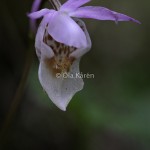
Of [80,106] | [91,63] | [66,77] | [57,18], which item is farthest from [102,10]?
[91,63]

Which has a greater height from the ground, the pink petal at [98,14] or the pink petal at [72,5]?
the pink petal at [72,5]

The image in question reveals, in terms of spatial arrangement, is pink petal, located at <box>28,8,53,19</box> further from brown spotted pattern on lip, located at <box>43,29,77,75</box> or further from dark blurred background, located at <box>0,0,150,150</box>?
dark blurred background, located at <box>0,0,150,150</box>

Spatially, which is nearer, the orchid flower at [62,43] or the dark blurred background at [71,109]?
the orchid flower at [62,43]

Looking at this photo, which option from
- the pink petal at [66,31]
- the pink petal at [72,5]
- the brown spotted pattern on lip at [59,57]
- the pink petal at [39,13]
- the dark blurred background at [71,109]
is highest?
the pink petal at [39,13]

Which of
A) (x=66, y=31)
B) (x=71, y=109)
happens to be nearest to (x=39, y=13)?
(x=66, y=31)

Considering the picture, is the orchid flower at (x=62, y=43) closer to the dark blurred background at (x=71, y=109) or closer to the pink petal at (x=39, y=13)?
the pink petal at (x=39, y=13)

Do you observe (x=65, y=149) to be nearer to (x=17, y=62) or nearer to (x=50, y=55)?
(x=17, y=62)

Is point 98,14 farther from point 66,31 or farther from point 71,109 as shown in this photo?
point 71,109

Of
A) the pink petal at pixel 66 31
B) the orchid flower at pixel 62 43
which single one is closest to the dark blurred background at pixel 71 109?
the orchid flower at pixel 62 43
